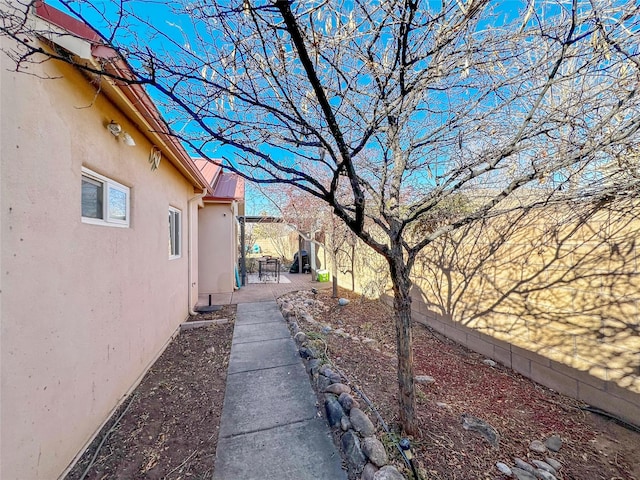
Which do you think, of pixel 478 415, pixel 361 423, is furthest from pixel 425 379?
pixel 361 423

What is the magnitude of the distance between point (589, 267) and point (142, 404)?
570cm

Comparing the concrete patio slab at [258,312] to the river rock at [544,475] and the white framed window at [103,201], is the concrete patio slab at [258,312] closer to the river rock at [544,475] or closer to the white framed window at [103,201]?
the white framed window at [103,201]

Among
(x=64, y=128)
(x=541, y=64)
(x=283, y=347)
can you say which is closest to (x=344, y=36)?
(x=541, y=64)

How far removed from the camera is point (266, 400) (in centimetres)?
319

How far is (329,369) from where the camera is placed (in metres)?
3.50

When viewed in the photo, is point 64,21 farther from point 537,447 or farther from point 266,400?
point 537,447

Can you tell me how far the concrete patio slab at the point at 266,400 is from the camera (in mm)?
2818

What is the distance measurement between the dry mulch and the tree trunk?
18cm

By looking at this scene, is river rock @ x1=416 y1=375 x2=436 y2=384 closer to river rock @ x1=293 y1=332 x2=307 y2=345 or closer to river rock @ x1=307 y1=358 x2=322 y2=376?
river rock @ x1=307 y1=358 x2=322 y2=376

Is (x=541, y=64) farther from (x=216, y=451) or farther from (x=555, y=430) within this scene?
(x=216, y=451)

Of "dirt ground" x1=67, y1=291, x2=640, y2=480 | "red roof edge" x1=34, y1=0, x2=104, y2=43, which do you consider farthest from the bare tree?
"dirt ground" x1=67, y1=291, x2=640, y2=480

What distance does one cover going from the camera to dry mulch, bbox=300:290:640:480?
2326 mm

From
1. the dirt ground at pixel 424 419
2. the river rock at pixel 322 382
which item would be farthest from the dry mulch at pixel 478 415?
the river rock at pixel 322 382

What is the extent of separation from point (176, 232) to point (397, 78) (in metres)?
5.48
